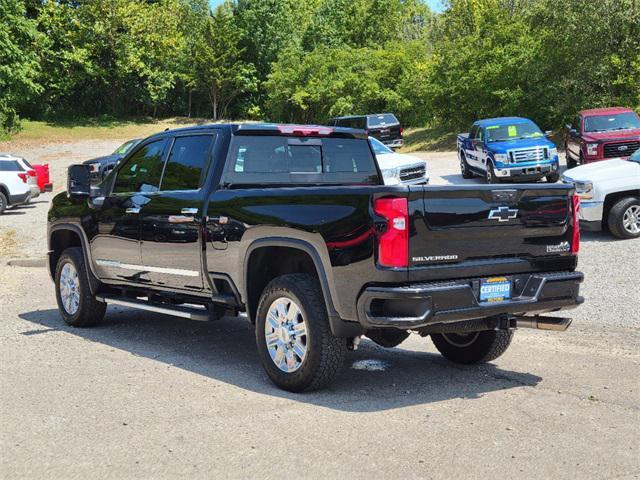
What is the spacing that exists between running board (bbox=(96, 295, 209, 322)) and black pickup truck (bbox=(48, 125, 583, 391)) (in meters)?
0.03

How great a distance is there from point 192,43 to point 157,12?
3.29m

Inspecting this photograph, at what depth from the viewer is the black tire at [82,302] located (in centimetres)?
914

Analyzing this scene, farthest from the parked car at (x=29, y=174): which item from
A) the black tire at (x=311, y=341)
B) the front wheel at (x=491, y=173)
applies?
the black tire at (x=311, y=341)

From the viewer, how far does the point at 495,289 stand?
244 inches

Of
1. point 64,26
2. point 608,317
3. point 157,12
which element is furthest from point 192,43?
point 608,317

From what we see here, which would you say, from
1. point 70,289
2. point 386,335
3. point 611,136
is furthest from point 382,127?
point 386,335

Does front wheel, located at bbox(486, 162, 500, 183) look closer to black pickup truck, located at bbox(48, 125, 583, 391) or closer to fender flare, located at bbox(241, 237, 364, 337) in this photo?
black pickup truck, located at bbox(48, 125, 583, 391)

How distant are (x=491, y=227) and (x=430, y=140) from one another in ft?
125

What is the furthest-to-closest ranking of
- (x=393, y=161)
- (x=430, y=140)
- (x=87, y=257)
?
1. (x=430, y=140)
2. (x=393, y=161)
3. (x=87, y=257)

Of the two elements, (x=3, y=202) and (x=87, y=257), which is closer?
(x=87, y=257)

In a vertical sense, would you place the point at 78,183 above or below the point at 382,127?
above

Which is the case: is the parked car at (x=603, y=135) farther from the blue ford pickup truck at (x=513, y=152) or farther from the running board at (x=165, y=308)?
the running board at (x=165, y=308)

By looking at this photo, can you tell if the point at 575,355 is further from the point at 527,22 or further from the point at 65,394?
the point at 527,22

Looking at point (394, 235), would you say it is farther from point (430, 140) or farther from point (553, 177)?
point (430, 140)
